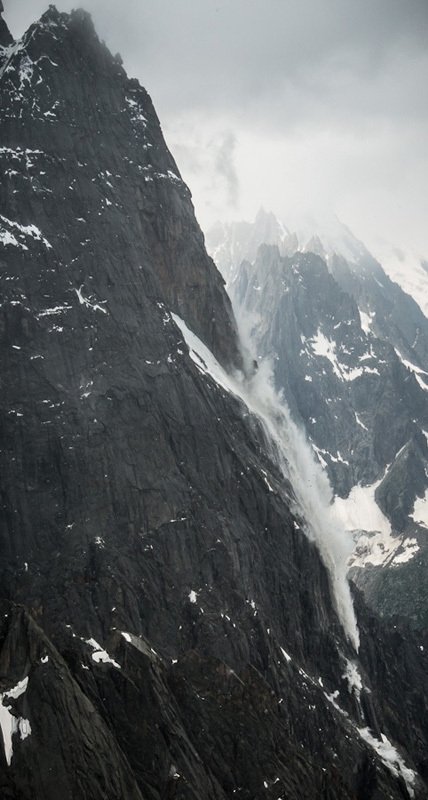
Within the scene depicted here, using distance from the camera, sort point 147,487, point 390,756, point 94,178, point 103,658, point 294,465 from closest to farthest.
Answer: point 103,658
point 147,487
point 390,756
point 94,178
point 294,465

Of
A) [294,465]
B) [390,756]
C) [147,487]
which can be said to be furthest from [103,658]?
[294,465]

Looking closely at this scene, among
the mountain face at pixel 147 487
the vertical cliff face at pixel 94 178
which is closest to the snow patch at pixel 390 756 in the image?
the mountain face at pixel 147 487

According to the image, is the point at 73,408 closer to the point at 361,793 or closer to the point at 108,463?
the point at 108,463

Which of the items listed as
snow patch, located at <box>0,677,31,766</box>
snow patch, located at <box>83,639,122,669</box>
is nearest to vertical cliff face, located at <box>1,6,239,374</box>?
snow patch, located at <box>83,639,122,669</box>

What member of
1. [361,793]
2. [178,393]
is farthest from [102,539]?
[361,793]

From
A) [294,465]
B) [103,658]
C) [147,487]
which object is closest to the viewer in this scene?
[103,658]

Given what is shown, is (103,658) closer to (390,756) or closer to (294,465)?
(390,756)

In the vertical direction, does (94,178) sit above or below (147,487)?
above

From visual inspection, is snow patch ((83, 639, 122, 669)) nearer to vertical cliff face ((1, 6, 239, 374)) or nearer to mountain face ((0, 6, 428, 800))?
mountain face ((0, 6, 428, 800))

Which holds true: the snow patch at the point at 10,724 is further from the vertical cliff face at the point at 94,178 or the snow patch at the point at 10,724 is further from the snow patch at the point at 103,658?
the vertical cliff face at the point at 94,178
